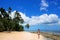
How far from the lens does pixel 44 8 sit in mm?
9922

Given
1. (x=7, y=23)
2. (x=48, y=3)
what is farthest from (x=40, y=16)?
(x=7, y=23)

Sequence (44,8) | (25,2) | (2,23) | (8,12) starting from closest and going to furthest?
(25,2) < (44,8) < (2,23) < (8,12)

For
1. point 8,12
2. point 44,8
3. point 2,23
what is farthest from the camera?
point 8,12

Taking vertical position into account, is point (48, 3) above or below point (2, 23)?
above

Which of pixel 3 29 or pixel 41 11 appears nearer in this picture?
pixel 41 11

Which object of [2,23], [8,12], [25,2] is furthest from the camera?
[8,12]

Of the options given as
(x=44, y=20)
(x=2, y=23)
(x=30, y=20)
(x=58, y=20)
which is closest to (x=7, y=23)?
(x=2, y=23)

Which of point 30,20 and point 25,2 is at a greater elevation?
point 25,2

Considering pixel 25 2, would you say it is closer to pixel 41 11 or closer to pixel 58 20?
pixel 41 11

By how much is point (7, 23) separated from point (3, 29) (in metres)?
0.52

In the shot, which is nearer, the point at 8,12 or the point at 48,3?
the point at 48,3

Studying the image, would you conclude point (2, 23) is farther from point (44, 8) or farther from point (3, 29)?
point (44, 8)

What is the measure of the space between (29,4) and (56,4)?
1595mm

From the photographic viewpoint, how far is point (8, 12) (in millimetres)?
12508
